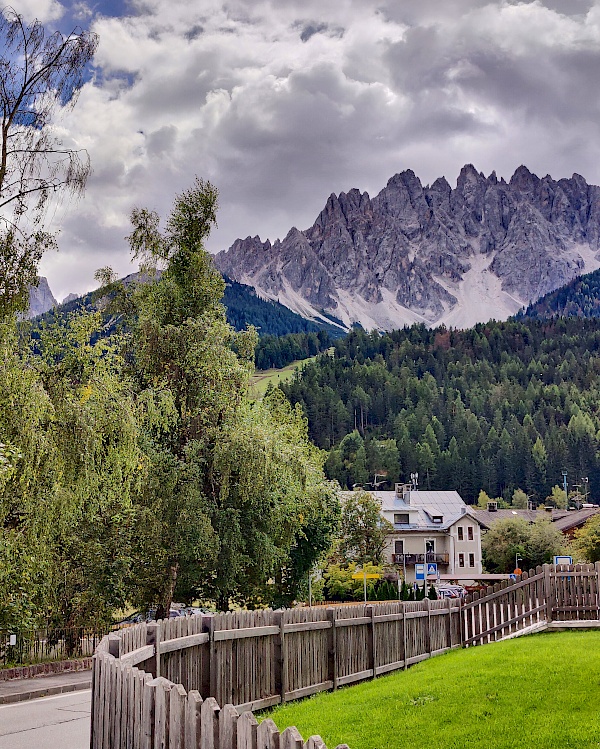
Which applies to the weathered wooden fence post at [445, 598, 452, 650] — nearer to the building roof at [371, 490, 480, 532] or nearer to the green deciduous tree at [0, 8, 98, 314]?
the green deciduous tree at [0, 8, 98, 314]

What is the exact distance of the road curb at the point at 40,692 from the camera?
52.2 ft

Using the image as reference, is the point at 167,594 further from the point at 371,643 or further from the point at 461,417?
the point at 461,417

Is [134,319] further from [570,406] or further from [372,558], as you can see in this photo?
[570,406]

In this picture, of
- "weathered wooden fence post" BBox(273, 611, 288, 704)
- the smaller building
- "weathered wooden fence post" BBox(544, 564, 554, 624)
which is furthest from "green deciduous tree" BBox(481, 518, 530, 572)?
"weathered wooden fence post" BBox(273, 611, 288, 704)

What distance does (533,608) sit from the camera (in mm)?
19703

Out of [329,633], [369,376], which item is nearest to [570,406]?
[369,376]

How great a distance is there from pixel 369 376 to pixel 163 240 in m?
156

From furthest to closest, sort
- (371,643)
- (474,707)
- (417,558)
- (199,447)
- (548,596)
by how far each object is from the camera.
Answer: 1. (417,558)
2. (199,447)
3. (548,596)
4. (371,643)
5. (474,707)

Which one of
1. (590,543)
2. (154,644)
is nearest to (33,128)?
(154,644)

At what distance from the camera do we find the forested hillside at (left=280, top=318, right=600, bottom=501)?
148 metres

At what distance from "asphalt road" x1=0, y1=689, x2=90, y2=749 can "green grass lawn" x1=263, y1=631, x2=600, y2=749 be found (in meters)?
2.94

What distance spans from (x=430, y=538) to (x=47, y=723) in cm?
7703

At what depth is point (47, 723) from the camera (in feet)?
41.7

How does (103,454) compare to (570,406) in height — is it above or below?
below
